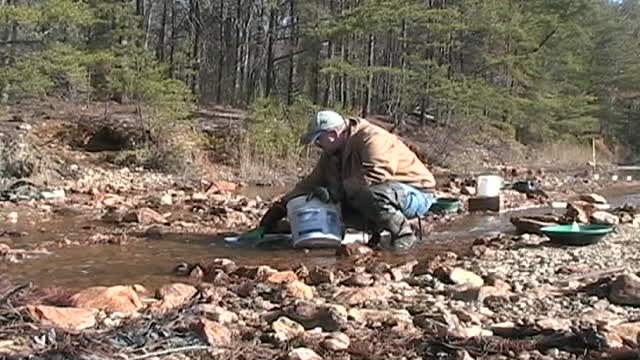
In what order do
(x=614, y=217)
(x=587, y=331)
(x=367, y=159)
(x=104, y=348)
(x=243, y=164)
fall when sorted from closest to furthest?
(x=104, y=348)
(x=587, y=331)
(x=367, y=159)
(x=614, y=217)
(x=243, y=164)

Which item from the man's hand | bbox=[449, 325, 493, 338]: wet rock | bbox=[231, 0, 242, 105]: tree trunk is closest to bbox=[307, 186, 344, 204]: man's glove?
the man's hand

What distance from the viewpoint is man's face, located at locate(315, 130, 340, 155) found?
7.75 metres

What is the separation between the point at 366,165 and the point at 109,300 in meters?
3.33

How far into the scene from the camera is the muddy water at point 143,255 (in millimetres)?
6434

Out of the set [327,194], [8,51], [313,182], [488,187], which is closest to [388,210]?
[327,194]

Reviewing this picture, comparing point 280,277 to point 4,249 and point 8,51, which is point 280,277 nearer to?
point 4,249

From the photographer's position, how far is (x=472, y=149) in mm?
30203

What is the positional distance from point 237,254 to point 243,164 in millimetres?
11592

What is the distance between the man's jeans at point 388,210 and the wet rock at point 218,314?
3.11 meters

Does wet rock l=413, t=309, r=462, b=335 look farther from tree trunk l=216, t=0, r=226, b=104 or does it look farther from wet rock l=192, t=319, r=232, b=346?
tree trunk l=216, t=0, r=226, b=104

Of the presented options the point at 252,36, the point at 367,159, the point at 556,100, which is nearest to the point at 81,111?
the point at 367,159

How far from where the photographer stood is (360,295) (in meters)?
5.27

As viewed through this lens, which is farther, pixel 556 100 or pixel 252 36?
pixel 252 36

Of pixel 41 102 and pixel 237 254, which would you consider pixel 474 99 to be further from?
pixel 237 254
